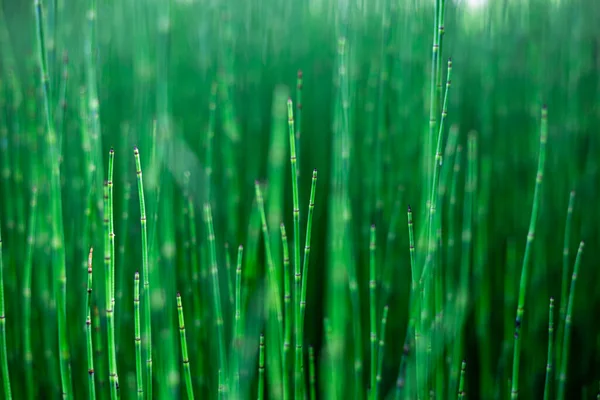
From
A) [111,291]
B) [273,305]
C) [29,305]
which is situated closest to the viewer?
[111,291]

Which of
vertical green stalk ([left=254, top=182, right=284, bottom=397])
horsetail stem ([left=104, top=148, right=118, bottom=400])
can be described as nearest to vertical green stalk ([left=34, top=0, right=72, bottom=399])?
horsetail stem ([left=104, top=148, right=118, bottom=400])

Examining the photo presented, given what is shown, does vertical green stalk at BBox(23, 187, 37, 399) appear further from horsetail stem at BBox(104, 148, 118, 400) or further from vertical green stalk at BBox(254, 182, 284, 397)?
vertical green stalk at BBox(254, 182, 284, 397)

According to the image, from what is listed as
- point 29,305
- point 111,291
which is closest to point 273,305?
point 111,291

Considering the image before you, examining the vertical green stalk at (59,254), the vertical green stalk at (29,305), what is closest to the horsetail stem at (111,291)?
the vertical green stalk at (59,254)

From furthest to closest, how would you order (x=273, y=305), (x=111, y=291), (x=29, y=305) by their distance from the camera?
1. (x=29, y=305)
2. (x=273, y=305)
3. (x=111, y=291)

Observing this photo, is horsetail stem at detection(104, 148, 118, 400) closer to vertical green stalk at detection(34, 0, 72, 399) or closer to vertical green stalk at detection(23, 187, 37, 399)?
vertical green stalk at detection(34, 0, 72, 399)

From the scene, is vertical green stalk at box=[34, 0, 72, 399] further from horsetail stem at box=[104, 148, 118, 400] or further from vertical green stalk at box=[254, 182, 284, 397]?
vertical green stalk at box=[254, 182, 284, 397]

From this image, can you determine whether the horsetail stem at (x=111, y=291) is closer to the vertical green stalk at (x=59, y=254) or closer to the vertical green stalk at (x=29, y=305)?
the vertical green stalk at (x=59, y=254)

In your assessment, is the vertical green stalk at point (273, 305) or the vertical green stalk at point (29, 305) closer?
the vertical green stalk at point (273, 305)

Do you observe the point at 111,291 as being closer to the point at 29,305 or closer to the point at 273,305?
the point at 273,305

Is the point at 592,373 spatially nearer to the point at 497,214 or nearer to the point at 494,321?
the point at 494,321

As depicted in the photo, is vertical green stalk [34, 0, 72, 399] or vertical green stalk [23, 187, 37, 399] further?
vertical green stalk [23, 187, 37, 399]

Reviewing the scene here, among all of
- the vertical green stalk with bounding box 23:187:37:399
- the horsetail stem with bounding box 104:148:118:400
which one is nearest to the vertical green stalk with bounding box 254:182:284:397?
the horsetail stem with bounding box 104:148:118:400

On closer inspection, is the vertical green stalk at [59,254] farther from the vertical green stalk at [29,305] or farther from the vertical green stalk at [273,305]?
the vertical green stalk at [273,305]
